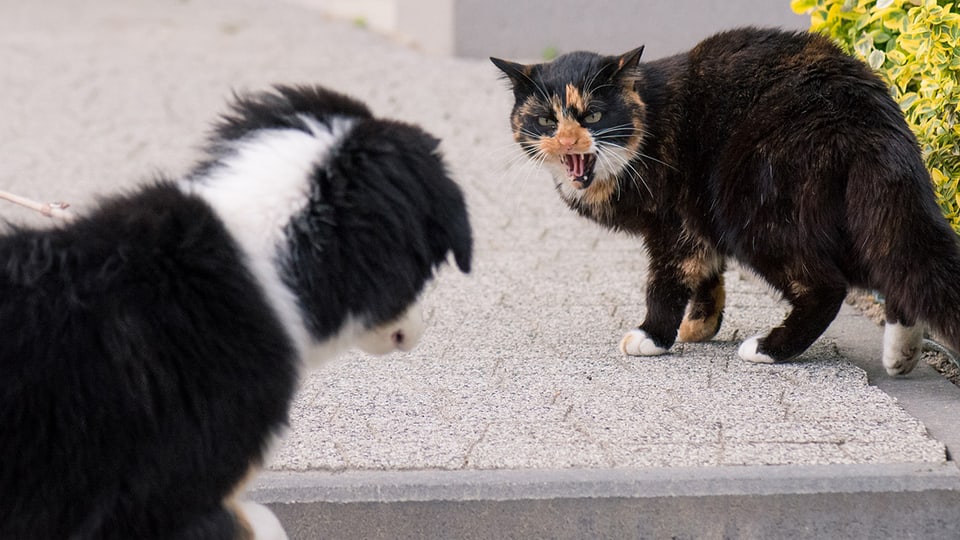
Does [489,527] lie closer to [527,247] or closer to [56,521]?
[56,521]

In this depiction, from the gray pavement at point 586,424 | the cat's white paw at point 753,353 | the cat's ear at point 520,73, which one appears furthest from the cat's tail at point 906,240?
the cat's ear at point 520,73

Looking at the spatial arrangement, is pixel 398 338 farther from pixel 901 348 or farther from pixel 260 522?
pixel 901 348

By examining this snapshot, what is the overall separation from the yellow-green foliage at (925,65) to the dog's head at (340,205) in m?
2.08

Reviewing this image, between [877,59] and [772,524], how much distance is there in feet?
6.51

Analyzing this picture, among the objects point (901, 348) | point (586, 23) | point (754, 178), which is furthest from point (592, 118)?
point (586, 23)

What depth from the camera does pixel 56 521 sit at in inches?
86.0

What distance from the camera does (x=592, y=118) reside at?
391 centimetres

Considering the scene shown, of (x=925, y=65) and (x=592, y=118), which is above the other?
(x=925, y=65)

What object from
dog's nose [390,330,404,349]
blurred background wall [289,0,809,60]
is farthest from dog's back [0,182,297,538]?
blurred background wall [289,0,809,60]

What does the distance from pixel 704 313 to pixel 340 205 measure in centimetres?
222

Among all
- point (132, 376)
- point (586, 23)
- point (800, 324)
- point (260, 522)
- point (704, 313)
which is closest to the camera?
point (132, 376)

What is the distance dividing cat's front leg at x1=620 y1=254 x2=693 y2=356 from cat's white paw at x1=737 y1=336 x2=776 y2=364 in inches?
10.1

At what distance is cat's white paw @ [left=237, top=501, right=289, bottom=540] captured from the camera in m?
2.40

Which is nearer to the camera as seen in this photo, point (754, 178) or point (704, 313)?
point (754, 178)
